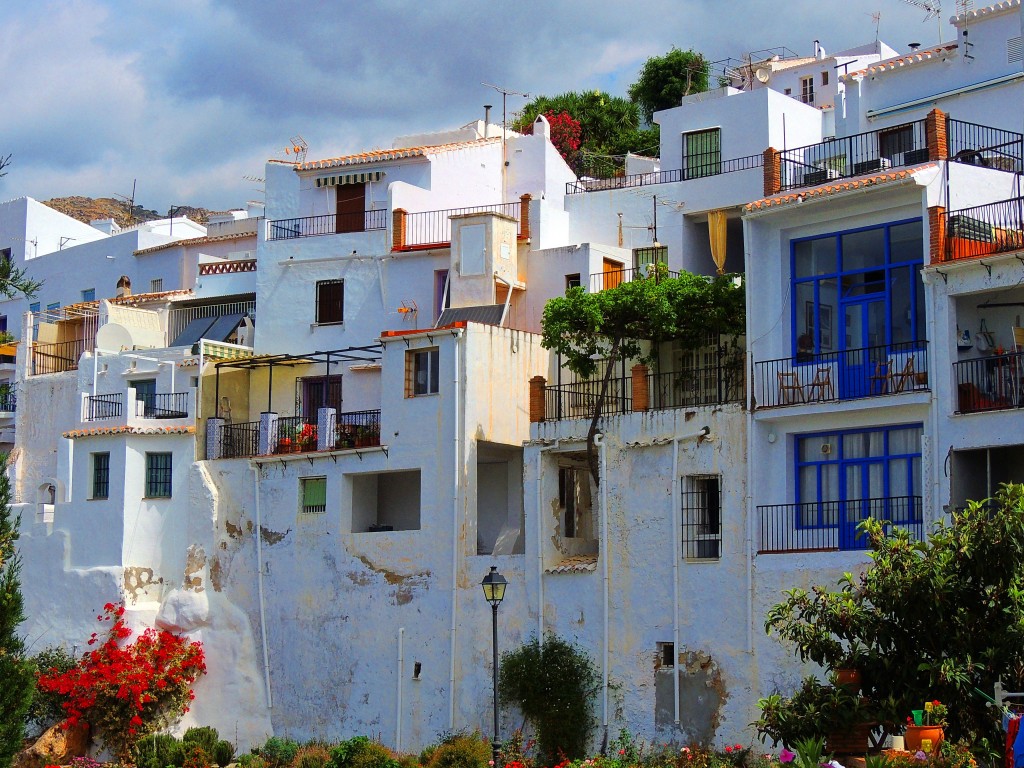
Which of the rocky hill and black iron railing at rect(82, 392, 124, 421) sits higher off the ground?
the rocky hill

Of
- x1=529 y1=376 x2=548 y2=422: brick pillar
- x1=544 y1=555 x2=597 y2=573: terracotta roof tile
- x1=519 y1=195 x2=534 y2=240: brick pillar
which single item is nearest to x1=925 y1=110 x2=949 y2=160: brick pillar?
x1=529 y1=376 x2=548 y2=422: brick pillar

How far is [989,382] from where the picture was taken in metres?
27.4

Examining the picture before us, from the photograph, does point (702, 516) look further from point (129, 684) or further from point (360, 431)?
point (129, 684)

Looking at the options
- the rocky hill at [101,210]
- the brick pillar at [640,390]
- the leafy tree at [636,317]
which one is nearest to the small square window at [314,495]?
the leafy tree at [636,317]

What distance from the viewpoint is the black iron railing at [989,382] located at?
1058 inches

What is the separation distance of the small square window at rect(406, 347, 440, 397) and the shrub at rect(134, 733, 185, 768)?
968cm

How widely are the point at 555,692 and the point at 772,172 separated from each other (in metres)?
11.2

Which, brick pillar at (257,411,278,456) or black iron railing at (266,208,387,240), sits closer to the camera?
brick pillar at (257,411,278,456)

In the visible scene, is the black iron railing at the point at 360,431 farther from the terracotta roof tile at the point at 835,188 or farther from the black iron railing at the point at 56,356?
the black iron railing at the point at 56,356

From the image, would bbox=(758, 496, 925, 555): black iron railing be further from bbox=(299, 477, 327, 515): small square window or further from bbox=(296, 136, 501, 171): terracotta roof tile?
bbox=(296, 136, 501, 171): terracotta roof tile

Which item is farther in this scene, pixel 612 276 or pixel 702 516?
pixel 612 276

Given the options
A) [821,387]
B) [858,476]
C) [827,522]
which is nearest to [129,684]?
[827,522]

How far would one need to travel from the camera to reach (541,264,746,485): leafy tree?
107ft

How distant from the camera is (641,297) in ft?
108
